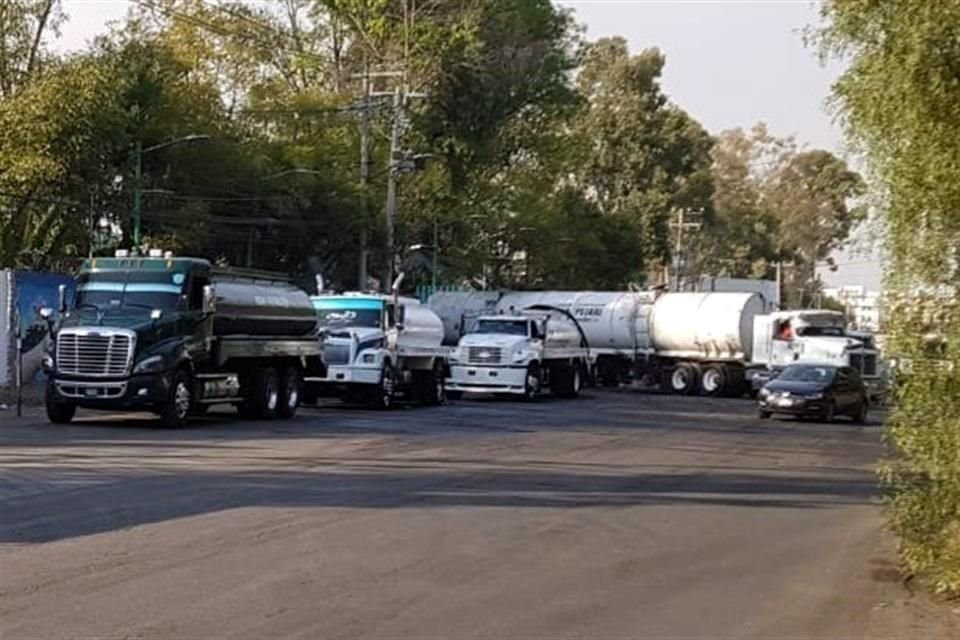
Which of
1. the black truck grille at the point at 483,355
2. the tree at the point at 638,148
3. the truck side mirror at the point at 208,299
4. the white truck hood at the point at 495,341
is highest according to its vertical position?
the tree at the point at 638,148

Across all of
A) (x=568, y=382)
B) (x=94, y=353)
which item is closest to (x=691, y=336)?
(x=568, y=382)

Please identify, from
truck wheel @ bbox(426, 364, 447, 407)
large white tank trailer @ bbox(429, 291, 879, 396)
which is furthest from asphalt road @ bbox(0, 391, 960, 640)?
large white tank trailer @ bbox(429, 291, 879, 396)

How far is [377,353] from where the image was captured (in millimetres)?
35500

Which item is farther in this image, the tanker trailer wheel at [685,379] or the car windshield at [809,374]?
the tanker trailer wheel at [685,379]

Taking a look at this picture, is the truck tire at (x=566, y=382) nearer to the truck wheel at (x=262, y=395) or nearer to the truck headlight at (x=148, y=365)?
the truck wheel at (x=262, y=395)

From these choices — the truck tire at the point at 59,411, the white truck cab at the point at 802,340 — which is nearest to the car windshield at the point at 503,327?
the white truck cab at the point at 802,340

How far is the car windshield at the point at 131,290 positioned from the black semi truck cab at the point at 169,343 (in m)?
0.02

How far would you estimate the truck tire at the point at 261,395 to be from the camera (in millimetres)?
30391

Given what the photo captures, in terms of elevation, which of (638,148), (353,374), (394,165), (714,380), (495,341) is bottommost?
(714,380)

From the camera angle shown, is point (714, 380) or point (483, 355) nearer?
point (483, 355)

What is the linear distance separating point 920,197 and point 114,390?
58.8 feet

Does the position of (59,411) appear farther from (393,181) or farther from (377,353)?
(393,181)

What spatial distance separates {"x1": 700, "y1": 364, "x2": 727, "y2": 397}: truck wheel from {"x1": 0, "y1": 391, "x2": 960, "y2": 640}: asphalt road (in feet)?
89.1

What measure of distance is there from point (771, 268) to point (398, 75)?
1998 inches
